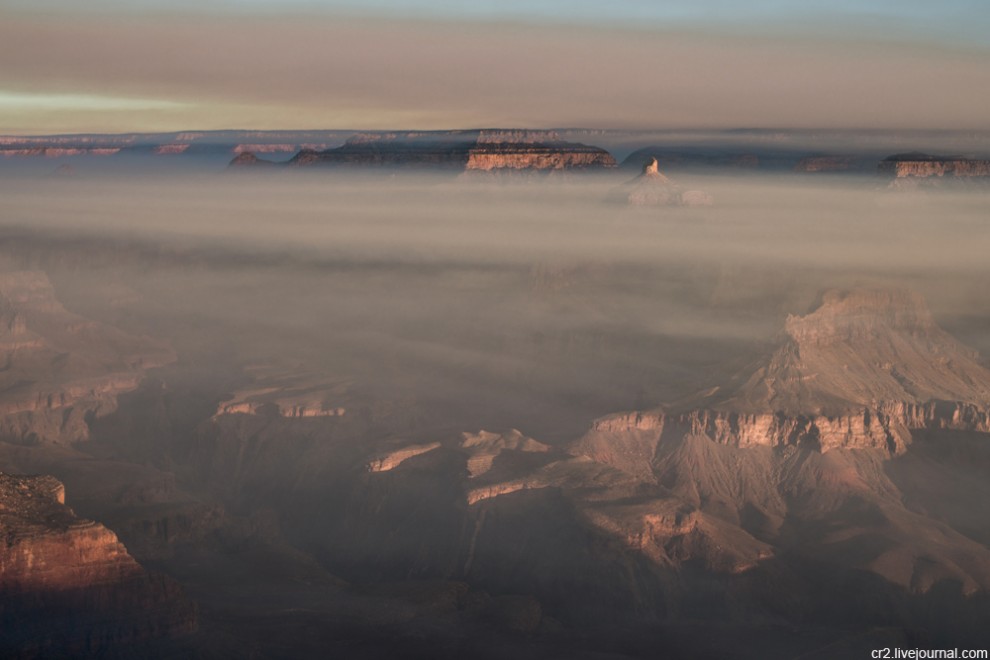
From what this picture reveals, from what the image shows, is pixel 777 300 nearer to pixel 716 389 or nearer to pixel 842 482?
pixel 716 389

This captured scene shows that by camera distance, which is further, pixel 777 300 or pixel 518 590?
pixel 777 300

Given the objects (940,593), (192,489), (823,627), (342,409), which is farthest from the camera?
(342,409)

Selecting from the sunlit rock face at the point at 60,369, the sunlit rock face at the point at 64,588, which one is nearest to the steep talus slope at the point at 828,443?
the sunlit rock face at the point at 64,588

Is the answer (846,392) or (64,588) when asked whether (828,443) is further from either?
(64,588)

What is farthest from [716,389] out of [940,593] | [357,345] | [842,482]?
[357,345]

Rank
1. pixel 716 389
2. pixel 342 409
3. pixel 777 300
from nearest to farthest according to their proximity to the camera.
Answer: pixel 716 389
pixel 342 409
pixel 777 300

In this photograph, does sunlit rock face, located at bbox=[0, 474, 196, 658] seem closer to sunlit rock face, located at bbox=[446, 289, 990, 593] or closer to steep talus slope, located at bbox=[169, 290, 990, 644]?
steep talus slope, located at bbox=[169, 290, 990, 644]

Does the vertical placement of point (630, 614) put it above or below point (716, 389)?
below
